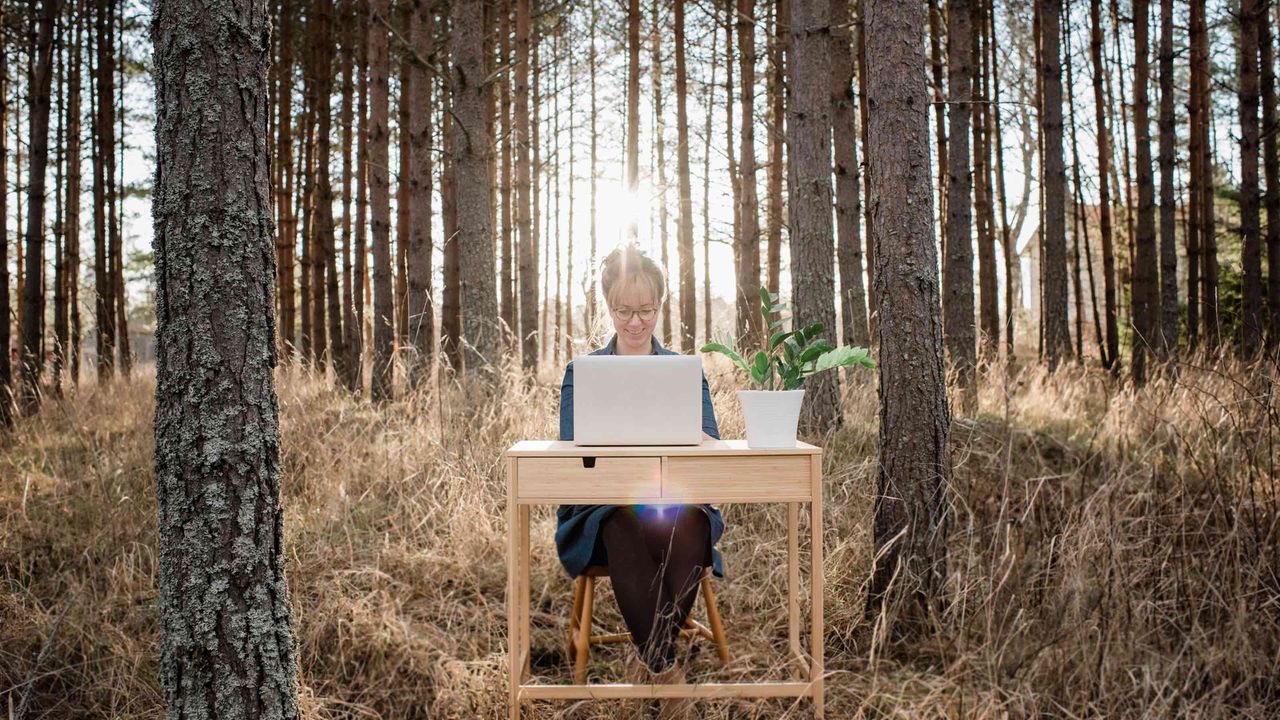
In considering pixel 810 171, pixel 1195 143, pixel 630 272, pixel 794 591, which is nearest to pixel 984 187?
pixel 1195 143

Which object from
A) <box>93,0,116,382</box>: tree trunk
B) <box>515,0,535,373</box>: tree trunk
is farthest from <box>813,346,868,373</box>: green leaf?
<box>93,0,116,382</box>: tree trunk

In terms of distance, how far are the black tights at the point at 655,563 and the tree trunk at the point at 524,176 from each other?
4.70 meters

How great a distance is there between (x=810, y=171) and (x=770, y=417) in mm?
3287

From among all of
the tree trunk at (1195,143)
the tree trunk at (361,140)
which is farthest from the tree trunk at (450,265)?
the tree trunk at (1195,143)

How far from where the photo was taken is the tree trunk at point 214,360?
5.70 feet

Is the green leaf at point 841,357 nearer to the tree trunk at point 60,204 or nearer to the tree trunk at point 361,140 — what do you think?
the tree trunk at point 361,140

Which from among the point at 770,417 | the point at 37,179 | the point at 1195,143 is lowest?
the point at 770,417

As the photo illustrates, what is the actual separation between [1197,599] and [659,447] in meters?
1.79

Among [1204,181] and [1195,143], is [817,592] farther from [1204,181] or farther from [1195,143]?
[1204,181]

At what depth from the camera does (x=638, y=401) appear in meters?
2.21

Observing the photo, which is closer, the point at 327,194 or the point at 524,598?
the point at 524,598

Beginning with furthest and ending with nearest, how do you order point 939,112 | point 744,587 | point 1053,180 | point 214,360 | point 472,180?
point 939,112 → point 1053,180 → point 472,180 → point 744,587 → point 214,360

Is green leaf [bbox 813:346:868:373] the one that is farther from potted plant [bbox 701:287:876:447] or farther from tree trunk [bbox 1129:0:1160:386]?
tree trunk [bbox 1129:0:1160:386]

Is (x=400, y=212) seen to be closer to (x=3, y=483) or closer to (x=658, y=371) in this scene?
(x=3, y=483)
